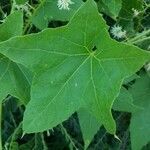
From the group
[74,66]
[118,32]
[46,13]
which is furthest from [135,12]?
[74,66]

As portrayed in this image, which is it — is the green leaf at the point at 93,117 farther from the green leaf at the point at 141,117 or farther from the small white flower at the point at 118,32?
the small white flower at the point at 118,32

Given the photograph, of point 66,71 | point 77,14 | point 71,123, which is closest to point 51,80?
point 66,71

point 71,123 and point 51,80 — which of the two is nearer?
point 51,80

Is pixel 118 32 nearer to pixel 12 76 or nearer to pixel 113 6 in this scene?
pixel 113 6

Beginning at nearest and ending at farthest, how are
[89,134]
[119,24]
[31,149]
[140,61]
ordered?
1. [140,61]
2. [89,134]
3. [119,24]
4. [31,149]

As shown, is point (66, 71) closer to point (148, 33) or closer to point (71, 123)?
point (148, 33)

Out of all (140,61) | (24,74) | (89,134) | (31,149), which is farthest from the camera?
(31,149)
